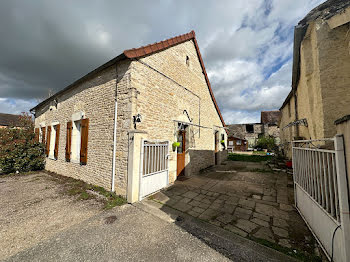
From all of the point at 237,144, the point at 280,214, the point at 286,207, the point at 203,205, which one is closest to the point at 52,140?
the point at 203,205

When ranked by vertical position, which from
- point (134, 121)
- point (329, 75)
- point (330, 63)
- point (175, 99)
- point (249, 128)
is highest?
point (249, 128)

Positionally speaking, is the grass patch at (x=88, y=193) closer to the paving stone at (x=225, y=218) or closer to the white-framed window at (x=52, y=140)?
the paving stone at (x=225, y=218)

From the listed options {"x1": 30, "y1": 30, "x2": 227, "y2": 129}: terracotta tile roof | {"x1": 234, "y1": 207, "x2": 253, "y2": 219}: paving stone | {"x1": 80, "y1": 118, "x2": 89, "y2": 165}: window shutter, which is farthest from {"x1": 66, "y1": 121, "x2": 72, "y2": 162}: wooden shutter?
{"x1": 234, "y1": 207, "x2": 253, "y2": 219}: paving stone

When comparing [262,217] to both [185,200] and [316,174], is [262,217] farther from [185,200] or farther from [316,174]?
[185,200]

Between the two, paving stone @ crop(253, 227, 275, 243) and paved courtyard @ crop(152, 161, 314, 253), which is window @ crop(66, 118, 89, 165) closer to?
paved courtyard @ crop(152, 161, 314, 253)

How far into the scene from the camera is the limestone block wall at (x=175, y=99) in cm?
468

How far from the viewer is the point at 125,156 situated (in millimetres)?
4211

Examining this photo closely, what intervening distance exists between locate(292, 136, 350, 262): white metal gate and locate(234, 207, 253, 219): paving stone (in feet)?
3.71

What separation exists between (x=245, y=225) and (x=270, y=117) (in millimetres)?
32558

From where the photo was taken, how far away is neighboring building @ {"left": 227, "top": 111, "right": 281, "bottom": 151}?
90.1ft

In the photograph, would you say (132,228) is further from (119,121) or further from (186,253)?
(119,121)

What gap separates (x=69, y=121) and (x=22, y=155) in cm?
427

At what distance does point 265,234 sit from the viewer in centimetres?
263

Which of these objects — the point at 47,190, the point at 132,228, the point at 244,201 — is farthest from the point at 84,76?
the point at 244,201
